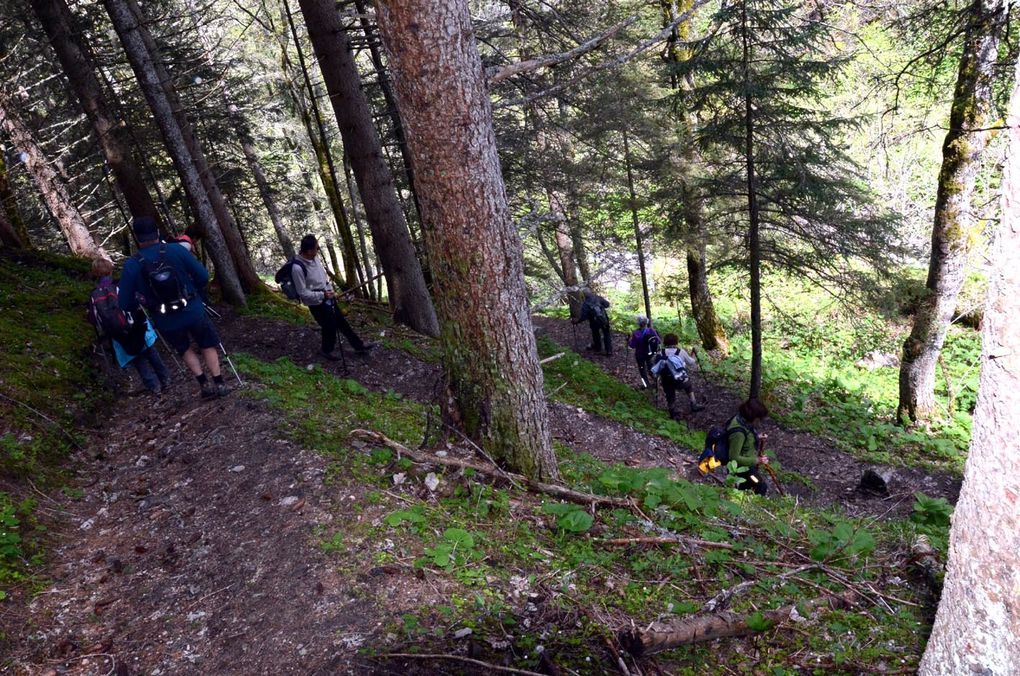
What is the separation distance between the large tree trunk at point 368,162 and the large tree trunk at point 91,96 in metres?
3.86

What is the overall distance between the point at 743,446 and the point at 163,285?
6.71m

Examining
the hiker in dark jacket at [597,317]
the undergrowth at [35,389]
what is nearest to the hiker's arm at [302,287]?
the undergrowth at [35,389]

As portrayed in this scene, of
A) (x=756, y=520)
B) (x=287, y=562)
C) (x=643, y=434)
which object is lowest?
(x=643, y=434)

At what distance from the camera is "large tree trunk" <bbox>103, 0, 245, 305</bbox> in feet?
31.0

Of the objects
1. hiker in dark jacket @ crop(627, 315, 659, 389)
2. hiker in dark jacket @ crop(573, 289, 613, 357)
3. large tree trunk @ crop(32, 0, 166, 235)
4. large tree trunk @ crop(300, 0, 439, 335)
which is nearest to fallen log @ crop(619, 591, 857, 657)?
large tree trunk @ crop(300, 0, 439, 335)

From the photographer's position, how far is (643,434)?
10.7 metres

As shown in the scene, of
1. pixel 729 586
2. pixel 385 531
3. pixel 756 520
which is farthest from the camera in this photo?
pixel 756 520

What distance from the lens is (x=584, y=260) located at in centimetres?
1811

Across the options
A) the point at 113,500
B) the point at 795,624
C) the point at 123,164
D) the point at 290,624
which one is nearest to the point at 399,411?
the point at 113,500

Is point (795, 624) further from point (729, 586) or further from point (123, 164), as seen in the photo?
point (123, 164)

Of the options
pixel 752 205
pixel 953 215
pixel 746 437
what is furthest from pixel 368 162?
pixel 953 215

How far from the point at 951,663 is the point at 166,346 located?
9.63 metres

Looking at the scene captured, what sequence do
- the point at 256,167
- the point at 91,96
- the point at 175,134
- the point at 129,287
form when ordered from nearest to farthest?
the point at 129,287, the point at 175,134, the point at 91,96, the point at 256,167

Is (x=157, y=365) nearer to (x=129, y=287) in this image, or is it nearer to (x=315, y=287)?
(x=129, y=287)
